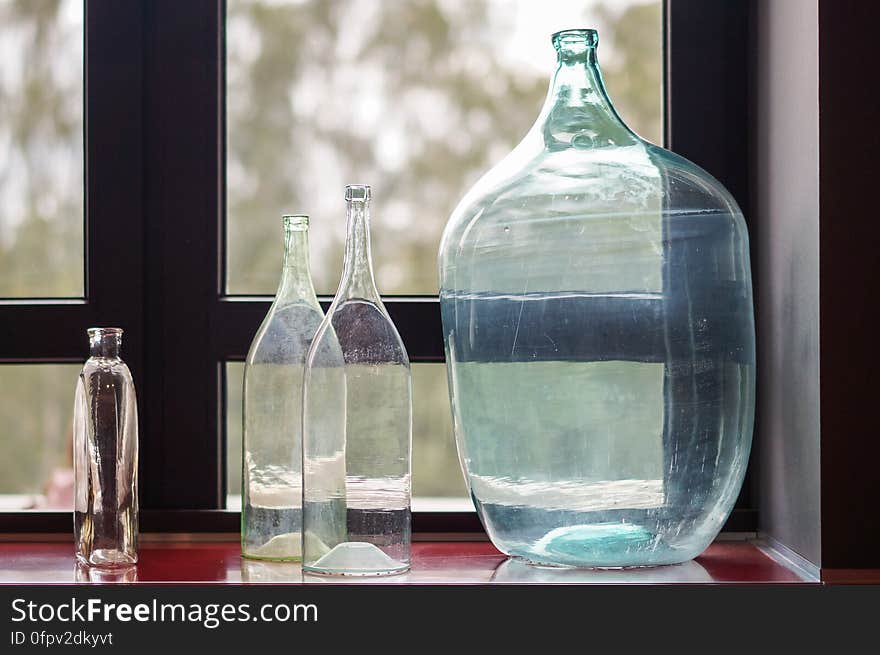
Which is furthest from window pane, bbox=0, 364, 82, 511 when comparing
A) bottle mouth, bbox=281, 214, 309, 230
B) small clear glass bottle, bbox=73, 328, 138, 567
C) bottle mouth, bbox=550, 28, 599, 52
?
bottle mouth, bbox=550, 28, 599, 52

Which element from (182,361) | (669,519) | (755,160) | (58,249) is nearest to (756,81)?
(755,160)

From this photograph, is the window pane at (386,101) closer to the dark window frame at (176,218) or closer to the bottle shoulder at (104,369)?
the dark window frame at (176,218)

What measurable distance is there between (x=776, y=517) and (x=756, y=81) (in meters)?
0.49

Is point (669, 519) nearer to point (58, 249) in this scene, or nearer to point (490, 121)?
point (490, 121)

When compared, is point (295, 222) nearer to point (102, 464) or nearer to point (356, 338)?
point (356, 338)

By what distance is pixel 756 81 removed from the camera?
1231 millimetres

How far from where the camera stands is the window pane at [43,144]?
4.32ft

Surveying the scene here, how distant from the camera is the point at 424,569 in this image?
1038mm

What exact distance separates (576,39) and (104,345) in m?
0.57

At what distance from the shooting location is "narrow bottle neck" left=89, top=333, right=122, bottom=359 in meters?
1.09

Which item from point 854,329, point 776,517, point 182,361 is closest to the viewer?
point 854,329

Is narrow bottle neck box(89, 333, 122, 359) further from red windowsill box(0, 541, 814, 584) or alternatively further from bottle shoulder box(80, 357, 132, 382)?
red windowsill box(0, 541, 814, 584)

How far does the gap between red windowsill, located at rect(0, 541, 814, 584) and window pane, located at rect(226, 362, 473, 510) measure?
4.5 inches

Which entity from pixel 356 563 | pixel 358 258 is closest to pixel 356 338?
pixel 358 258
